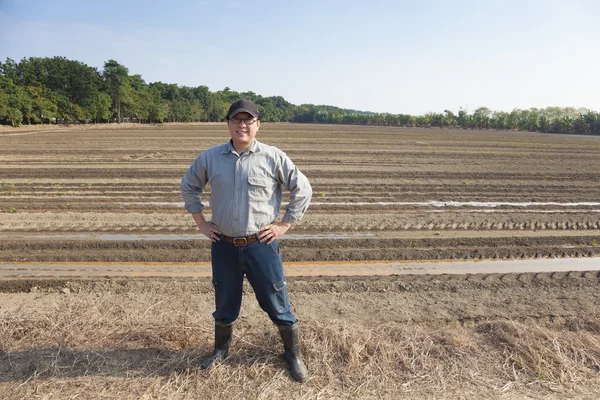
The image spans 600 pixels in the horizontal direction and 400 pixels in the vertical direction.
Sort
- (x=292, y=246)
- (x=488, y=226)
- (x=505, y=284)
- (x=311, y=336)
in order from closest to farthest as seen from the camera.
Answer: (x=311, y=336) < (x=505, y=284) < (x=292, y=246) < (x=488, y=226)

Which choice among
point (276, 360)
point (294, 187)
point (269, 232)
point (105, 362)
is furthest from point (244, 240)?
point (105, 362)

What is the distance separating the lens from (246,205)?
2754 mm

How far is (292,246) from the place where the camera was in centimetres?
700

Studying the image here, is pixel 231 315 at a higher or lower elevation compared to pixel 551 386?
higher

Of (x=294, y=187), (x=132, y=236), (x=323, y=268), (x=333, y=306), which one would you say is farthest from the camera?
(x=132, y=236)

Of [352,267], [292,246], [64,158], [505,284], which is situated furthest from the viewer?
[64,158]

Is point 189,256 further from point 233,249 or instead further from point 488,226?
point 488,226

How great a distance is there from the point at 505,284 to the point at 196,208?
468 centimetres

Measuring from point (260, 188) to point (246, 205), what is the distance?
15 centimetres

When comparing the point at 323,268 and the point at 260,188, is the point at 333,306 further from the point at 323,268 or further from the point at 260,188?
the point at 260,188

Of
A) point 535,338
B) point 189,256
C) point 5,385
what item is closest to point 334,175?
point 189,256

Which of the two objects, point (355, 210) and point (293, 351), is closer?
point (293, 351)

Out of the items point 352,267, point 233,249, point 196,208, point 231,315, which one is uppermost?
point 196,208

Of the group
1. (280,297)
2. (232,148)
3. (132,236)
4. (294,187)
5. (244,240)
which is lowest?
(132,236)
